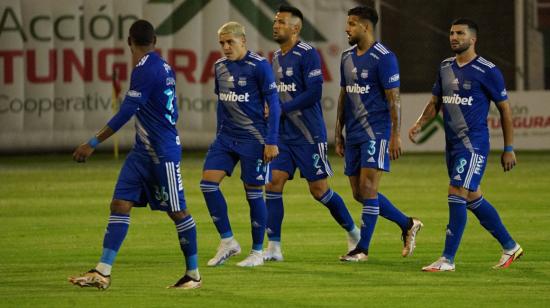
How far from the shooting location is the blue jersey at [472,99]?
1019 cm

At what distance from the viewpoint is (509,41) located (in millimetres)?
26875

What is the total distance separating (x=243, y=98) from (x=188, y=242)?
183 cm

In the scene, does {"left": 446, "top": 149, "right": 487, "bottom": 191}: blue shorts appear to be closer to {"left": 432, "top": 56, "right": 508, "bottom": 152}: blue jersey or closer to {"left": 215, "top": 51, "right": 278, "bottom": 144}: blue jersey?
{"left": 432, "top": 56, "right": 508, "bottom": 152}: blue jersey

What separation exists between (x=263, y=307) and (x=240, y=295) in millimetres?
548

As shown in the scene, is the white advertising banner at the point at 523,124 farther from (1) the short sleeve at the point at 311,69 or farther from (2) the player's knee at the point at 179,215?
(2) the player's knee at the point at 179,215

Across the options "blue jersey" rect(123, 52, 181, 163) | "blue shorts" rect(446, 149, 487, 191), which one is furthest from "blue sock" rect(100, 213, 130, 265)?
"blue shorts" rect(446, 149, 487, 191)

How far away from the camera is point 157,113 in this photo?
906 cm

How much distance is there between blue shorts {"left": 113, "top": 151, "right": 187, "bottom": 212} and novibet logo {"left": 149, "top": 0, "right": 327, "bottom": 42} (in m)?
16.6

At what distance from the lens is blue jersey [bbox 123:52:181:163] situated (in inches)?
352

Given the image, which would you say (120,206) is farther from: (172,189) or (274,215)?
(274,215)

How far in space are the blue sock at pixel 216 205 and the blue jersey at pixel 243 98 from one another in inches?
17.5

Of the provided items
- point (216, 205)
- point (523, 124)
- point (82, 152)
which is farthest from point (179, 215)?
point (523, 124)

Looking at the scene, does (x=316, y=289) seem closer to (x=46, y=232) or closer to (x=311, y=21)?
(x=46, y=232)

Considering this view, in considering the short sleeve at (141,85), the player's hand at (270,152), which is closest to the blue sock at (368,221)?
the player's hand at (270,152)
